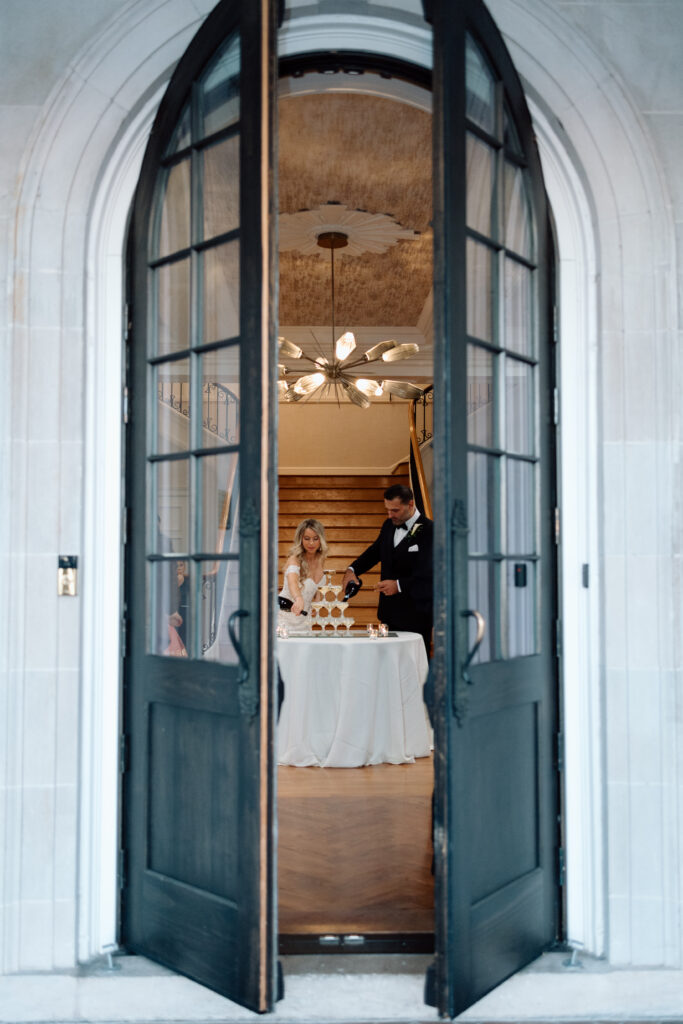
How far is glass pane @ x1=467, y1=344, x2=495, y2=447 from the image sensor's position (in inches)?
110

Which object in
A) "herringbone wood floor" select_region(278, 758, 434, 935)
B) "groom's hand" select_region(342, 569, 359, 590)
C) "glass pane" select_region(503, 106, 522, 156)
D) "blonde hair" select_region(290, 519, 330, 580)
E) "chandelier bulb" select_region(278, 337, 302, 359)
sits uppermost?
"chandelier bulb" select_region(278, 337, 302, 359)

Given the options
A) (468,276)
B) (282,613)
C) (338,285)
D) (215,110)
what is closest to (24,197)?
(215,110)

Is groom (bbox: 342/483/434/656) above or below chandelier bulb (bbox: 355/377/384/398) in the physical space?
below

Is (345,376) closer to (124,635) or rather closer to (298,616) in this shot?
(298,616)

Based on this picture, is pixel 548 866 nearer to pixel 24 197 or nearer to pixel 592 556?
pixel 592 556

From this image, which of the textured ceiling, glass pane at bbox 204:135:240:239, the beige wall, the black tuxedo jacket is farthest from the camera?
the beige wall

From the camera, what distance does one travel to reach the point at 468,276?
2781 mm

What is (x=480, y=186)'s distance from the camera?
287 centimetres

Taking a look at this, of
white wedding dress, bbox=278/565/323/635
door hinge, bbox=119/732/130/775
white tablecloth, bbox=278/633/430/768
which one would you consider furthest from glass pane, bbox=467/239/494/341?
white wedding dress, bbox=278/565/323/635

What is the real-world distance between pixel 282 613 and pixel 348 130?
326cm

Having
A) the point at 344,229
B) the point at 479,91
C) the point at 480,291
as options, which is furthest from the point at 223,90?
the point at 344,229

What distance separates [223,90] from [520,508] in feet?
5.65

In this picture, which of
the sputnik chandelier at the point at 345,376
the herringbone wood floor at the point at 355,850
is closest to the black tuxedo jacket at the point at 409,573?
the herringbone wood floor at the point at 355,850

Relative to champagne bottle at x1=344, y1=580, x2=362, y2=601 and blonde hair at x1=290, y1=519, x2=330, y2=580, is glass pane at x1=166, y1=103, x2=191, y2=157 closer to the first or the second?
champagne bottle at x1=344, y1=580, x2=362, y2=601
